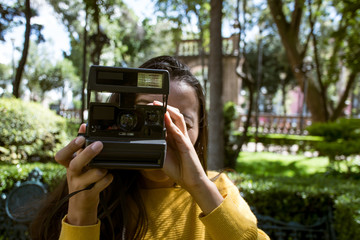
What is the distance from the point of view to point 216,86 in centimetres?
513

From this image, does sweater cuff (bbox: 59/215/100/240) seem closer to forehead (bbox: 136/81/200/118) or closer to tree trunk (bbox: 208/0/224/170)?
forehead (bbox: 136/81/200/118)

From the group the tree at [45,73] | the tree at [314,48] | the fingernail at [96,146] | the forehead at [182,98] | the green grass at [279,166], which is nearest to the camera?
the fingernail at [96,146]

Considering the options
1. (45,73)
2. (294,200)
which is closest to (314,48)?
(294,200)

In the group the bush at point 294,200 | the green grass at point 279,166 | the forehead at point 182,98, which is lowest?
the green grass at point 279,166

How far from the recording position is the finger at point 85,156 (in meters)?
1.17

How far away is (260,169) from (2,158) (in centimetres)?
685

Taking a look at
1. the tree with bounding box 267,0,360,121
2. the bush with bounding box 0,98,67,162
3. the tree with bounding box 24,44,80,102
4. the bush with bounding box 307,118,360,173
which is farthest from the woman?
the tree with bounding box 24,44,80,102

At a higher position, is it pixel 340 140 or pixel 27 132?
pixel 27 132

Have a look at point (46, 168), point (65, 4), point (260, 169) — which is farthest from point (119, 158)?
point (65, 4)

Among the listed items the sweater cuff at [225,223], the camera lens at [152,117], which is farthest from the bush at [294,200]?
the camera lens at [152,117]

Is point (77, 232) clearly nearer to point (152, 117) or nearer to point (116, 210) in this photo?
point (116, 210)

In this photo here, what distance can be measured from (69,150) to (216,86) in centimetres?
405

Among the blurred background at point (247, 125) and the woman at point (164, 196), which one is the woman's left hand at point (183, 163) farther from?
the blurred background at point (247, 125)

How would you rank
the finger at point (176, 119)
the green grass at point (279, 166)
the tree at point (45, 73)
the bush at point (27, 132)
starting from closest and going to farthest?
the finger at point (176, 119)
the bush at point (27, 132)
the green grass at point (279, 166)
the tree at point (45, 73)
